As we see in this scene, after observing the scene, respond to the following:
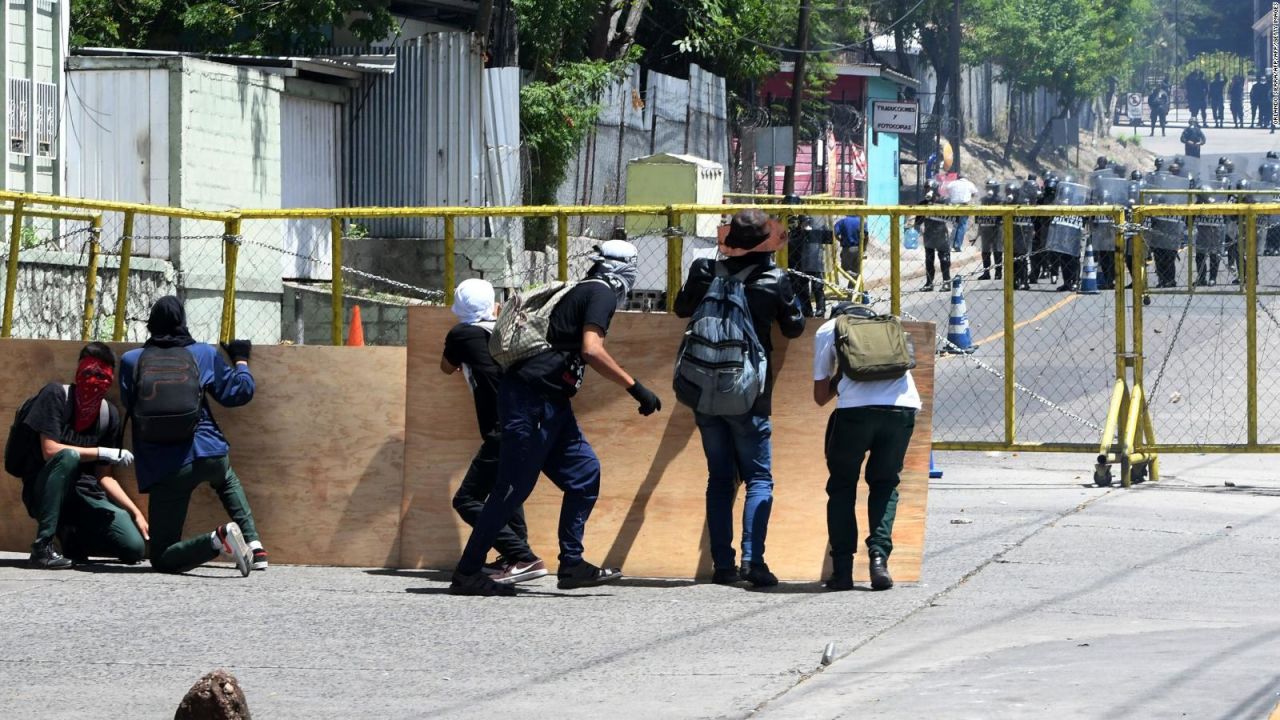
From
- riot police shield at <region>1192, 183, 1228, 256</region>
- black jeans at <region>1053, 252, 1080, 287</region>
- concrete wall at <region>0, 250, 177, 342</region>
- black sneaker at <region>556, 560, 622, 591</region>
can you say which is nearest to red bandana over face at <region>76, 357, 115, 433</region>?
black sneaker at <region>556, 560, 622, 591</region>

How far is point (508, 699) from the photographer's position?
6.48m

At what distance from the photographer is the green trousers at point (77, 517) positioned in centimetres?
946

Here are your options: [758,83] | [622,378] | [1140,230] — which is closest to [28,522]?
[622,378]

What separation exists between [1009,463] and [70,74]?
30.8ft

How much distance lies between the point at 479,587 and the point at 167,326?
2051 mm

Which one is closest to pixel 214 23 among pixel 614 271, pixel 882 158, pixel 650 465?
pixel 650 465

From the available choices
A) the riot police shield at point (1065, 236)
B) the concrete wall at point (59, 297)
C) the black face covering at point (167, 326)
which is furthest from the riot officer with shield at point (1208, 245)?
the black face covering at point (167, 326)

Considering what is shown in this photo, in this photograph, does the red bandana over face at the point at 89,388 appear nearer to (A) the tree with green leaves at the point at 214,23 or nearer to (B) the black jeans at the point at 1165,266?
(A) the tree with green leaves at the point at 214,23

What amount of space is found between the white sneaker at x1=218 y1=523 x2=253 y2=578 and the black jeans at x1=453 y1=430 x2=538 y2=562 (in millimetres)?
1050

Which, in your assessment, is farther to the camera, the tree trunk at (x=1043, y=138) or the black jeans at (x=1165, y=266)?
the tree trunk at (x=1043, y=138)

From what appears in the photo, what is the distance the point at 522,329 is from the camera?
8617 millimetres

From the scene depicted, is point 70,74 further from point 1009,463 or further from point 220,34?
point 1009,463

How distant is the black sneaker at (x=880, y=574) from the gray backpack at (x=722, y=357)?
2.95 feet

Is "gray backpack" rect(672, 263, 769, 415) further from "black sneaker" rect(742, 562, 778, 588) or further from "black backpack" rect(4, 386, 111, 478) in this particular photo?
"black backpack" rect(4, 386, 111, 478)
